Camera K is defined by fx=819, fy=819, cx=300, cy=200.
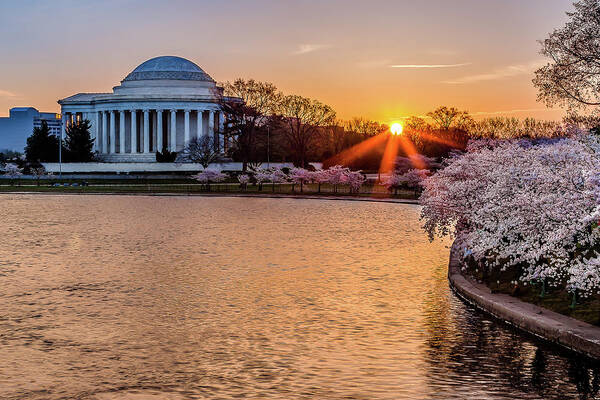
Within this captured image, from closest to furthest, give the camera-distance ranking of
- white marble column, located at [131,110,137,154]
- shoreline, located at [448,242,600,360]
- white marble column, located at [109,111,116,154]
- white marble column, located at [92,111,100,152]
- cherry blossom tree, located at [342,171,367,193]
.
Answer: shoreline, located at [448,242,600,360]
cherry blossom tree, located at [342,171,367,193]
white marble column, located at [131,110,137,154]
white marble column, located at [109,111,116,154]
white marble column, located at [92,111,100,152]

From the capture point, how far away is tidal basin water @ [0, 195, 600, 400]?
11570 mm

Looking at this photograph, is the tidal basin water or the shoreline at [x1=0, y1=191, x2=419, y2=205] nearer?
the tidal basin water

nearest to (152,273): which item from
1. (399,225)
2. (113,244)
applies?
(113,244)

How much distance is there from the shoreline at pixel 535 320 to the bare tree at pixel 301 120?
95164mm

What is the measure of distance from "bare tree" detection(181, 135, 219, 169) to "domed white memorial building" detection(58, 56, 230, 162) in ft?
38.1

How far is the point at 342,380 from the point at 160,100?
11810cm

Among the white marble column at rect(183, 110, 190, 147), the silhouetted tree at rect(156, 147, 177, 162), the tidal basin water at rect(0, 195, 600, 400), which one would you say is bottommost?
the tidal basin water at rect(0, 195, 600, 400)

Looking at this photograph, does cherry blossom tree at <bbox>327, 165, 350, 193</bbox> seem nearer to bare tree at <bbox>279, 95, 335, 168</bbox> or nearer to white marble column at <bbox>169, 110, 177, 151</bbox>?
bare tree at <bbox>279, 95, 335, 168</bbox>

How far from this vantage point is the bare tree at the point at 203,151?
107 meters

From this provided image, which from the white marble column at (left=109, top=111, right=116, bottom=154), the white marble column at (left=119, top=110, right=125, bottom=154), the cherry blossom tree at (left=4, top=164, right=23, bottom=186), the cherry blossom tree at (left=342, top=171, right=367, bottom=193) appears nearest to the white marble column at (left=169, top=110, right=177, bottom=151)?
the white marble column at (left=119, top=110, right=125, bottom=154)

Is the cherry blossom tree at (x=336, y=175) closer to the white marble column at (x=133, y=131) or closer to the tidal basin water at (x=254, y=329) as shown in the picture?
the tidal basin water at (x=254, y=329)

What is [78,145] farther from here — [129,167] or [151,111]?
[151,111]

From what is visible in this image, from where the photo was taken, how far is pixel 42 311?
16453 mm

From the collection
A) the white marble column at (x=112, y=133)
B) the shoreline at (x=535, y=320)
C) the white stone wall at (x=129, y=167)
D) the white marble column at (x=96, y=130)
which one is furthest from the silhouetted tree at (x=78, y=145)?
the shoreline at (x=535, y=320)
